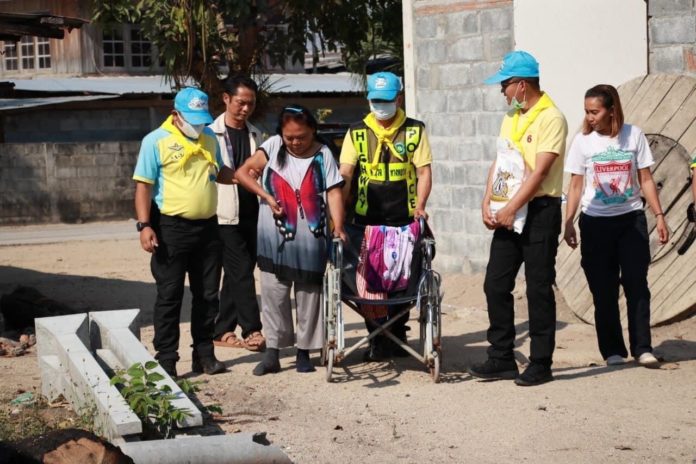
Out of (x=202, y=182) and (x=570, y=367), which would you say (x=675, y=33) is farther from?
(x=202, y=182)

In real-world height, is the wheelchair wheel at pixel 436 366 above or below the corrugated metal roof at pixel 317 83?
below

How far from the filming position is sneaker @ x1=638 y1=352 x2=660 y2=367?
24.8 ft

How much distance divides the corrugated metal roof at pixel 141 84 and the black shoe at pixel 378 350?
16.0 meters

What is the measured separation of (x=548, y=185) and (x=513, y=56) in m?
0.77

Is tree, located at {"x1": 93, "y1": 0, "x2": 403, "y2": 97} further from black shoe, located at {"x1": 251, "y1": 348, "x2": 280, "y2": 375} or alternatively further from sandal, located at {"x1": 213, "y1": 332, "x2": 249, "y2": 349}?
black shoe, located at {"x1": 251, "y1": 348, "x2": 280, "y2": 375}

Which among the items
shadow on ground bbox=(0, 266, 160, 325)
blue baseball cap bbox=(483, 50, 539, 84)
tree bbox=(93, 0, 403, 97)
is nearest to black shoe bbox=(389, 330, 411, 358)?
blue baseball cap bbox=(483, 50, 539, 84)

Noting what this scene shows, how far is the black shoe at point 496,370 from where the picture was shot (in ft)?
24.4

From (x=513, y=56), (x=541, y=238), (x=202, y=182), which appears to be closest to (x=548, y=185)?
(x=541, y=238)

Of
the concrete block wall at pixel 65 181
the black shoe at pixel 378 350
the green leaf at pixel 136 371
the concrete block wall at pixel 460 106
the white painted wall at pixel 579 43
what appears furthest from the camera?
the concrete block wall at pixel 65 181

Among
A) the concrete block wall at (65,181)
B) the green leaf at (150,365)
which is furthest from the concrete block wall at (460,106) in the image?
the concrete block wall at (65,181)

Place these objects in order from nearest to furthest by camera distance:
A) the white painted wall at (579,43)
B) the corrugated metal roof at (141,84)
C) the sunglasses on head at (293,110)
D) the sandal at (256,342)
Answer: the sunglasses on head at (293,110) < the sandal at (256,342) < the white painted wall at (579,43) < the corrugated metal roof at (141,84)

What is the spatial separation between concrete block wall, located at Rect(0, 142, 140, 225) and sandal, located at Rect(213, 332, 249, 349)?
1257 centimetres

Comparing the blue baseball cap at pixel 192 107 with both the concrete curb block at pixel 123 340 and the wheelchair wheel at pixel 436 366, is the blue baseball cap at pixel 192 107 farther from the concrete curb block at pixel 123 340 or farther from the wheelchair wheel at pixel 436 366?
the wheelchair wheel at pixel 436 366

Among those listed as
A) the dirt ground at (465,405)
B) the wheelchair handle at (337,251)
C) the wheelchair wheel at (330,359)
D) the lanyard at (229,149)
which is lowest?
the dirt ground at (465,405)
